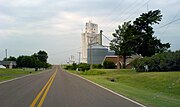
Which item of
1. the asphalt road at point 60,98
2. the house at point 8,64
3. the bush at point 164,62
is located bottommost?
the asphalt road at point 60,98

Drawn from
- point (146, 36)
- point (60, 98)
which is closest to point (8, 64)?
point (146, 36)

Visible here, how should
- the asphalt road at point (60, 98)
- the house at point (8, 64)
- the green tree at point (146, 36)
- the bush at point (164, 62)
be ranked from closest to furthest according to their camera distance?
the asphalt road at point (60, 98)
the bush at point (164, 62)
the green tree at point (146, 36)
the house at point (8, 64)

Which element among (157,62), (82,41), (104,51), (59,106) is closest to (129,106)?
(59,106)

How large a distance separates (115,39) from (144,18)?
18.6m

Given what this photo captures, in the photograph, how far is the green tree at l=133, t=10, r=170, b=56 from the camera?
220ft

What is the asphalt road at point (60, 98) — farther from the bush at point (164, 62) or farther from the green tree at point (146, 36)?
the green tree at point (146, 36)

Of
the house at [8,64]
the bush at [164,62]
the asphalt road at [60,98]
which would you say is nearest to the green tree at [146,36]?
the bush at [164,62]

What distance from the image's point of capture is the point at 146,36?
2643 inches

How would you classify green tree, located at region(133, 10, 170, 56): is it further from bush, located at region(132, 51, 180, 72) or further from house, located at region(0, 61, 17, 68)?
house, located at region(0, 61, 17, 68)

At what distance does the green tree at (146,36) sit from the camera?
66.9 metres

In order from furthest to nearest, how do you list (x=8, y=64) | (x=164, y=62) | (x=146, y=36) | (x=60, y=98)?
(x=8, y=64) → (x=146, y=36) → (x=164, y=62) → (x=60, y=98)

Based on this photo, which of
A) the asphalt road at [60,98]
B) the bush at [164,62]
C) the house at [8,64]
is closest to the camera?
the asphalt road at [60,98]

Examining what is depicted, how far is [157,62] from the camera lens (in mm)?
53781

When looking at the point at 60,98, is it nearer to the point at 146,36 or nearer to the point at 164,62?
the point at 164,62
